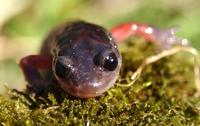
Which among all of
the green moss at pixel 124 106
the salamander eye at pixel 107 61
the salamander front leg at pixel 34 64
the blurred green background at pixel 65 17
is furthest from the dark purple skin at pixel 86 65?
the blurred green background at pixel 65 17

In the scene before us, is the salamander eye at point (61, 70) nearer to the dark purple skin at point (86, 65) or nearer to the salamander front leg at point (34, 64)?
the dark purple skin at point (86, 65)

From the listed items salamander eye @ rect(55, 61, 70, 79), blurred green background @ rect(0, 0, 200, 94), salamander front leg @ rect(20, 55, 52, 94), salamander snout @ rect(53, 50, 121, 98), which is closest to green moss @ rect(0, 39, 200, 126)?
salamander snout @ rect(53, 50, 121, 98)

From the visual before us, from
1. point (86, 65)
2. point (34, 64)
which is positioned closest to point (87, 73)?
point (86, 65)

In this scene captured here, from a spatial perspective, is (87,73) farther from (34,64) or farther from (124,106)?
(34,64)

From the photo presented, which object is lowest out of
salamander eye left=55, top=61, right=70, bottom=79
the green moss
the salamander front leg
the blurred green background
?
the green moss

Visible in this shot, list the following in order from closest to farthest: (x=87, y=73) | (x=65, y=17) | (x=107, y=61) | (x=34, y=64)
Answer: (x=87, y=73) → (x=107, y=61) → (x=34, y=64) → (x=65, y=17)

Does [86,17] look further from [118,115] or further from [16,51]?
[118,115]

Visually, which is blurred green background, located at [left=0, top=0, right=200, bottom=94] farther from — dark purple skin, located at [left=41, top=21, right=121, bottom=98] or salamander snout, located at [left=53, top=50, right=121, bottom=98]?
salamander snout, located at [left=53, top=50, right=121, bottom=98]

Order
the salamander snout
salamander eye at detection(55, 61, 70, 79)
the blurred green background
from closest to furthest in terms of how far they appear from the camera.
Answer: the salamander snout, salamander eye at detection(55, 61, 70, 79), the blurred green background
